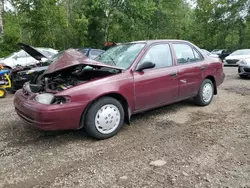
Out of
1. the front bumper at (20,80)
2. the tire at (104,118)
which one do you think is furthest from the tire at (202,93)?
the front bumper at (20,80)

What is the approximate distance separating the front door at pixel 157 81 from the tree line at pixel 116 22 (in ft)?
49.6

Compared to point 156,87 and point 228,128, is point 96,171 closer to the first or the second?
point 156,87

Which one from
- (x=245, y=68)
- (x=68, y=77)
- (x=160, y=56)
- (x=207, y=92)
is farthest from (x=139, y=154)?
(x=245, y=68)

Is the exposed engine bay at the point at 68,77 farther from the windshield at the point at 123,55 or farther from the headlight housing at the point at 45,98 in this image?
the windshield at the point at 123,55

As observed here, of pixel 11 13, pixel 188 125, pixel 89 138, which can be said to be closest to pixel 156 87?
pixel 188 125

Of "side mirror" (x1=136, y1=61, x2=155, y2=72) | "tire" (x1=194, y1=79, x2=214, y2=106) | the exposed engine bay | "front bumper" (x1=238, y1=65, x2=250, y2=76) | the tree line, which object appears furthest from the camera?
the tree line

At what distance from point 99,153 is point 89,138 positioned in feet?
1.79

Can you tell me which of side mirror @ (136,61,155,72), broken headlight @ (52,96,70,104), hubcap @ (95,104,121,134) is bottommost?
hubcap @ (95,104,121,134)

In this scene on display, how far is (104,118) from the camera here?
3561 millimetres

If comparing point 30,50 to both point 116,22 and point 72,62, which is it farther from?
point 116,22

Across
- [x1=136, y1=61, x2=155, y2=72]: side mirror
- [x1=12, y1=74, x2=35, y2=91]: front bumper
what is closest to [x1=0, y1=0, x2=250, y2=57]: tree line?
[x1=12, y1=74, x2=35, y2=91]: front bumper

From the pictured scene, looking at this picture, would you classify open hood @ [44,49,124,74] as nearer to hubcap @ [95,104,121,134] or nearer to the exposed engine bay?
the exposed engine bay

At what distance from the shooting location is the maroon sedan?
3268 millimetres

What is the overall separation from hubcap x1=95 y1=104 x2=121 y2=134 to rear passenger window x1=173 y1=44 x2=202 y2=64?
1849 millimetres
